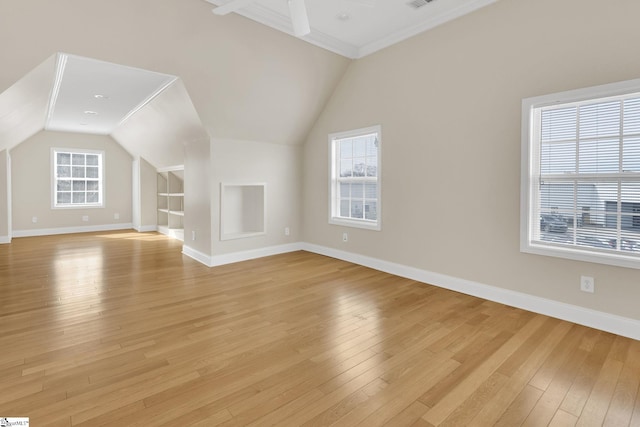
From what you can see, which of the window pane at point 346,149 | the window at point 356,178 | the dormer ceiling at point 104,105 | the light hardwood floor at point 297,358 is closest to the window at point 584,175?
the light hardwood floor at point 297,358

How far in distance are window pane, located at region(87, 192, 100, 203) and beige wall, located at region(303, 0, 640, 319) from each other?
7.14m

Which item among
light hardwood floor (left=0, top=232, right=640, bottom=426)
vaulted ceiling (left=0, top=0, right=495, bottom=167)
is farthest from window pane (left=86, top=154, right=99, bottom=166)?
light hardwood floor (left=0, top=232, right=640, bottom=426)

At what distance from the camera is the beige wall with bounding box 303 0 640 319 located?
2795 mm

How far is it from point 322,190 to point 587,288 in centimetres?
367

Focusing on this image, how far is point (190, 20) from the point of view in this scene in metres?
3.29

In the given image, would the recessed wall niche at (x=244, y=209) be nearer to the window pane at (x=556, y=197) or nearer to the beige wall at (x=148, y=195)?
the window pane at (x=556, y=197)

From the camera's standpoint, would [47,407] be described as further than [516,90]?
No

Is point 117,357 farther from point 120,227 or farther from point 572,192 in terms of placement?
point 120,227

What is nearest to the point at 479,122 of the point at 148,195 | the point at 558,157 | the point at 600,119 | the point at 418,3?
the point at 558,157

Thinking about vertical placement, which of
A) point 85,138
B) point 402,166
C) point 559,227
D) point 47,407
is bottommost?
point 47,407

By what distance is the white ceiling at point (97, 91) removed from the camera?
12.5 ft

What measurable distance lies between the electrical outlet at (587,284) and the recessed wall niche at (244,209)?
4151 mm

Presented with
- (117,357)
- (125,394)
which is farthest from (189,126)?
(125,394)

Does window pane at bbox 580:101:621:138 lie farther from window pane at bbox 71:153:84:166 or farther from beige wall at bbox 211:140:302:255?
window pane at bbox 71:153:84:166
